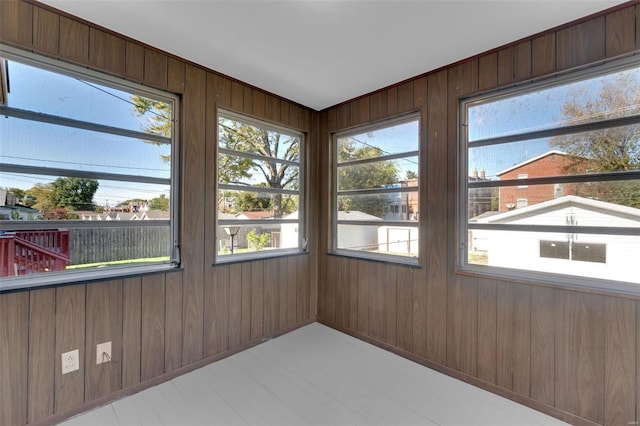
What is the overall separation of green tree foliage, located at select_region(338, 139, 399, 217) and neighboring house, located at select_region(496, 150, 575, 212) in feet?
3.19

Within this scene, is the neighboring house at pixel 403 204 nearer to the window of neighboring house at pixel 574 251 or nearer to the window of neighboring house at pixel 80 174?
the window of neighboring house at pixel 574 251

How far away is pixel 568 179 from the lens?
196 cm

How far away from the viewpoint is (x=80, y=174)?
76.7 inches

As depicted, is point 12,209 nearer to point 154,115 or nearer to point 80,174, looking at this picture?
point 80,174

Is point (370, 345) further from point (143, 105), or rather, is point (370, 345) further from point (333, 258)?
point (143, 105)

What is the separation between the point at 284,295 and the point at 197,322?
0.98 meters

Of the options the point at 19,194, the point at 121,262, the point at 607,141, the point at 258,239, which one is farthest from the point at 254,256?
Result: the point at 607,141

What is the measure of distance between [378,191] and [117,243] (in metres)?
2.36

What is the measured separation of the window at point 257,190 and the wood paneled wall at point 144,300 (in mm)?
130

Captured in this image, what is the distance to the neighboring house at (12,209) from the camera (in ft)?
5.55

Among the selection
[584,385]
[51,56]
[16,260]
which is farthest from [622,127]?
→ [16,260]

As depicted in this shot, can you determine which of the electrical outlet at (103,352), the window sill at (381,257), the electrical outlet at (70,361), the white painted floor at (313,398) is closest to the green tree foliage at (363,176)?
the window sill at (381,257)

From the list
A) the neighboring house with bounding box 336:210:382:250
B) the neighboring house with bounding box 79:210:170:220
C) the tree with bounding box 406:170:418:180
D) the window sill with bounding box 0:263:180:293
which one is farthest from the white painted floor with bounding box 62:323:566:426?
the tree with bounding box 406:170:418:180

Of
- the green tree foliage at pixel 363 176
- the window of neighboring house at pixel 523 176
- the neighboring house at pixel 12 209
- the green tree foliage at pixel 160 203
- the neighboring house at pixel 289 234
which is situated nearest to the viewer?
the neighboring house at pixel 12 209
